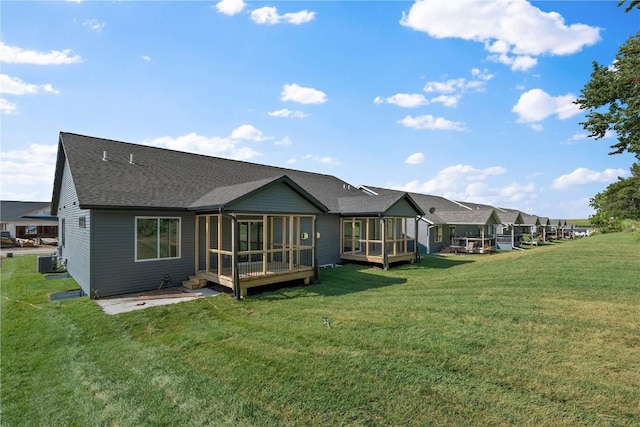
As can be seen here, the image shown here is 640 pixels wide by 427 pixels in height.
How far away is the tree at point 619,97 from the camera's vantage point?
11.0 metres

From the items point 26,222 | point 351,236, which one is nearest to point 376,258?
point 351,236

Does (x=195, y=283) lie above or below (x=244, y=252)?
below

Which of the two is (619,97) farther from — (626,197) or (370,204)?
(626,197)

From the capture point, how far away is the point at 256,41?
12438mm

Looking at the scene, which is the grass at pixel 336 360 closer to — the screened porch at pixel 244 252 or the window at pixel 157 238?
the screened porch at pixel 244 252

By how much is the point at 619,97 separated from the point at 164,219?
16898 mm

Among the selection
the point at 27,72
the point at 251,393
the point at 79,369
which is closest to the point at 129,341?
the point at 79,369

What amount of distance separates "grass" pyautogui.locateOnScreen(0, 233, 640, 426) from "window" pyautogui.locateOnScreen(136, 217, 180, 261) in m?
2.13

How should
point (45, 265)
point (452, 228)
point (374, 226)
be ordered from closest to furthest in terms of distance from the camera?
1. point (45, 265)
2. point (374, 226)
3. point (452, 228)

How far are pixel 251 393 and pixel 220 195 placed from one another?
7.97m

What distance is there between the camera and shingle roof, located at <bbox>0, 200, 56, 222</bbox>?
114ft

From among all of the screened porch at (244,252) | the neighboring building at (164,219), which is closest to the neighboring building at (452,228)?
the neighboring building at (164,219)

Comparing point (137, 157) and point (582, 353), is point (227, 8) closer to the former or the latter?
point (137, 157)

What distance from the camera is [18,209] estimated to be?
37.5 meters
